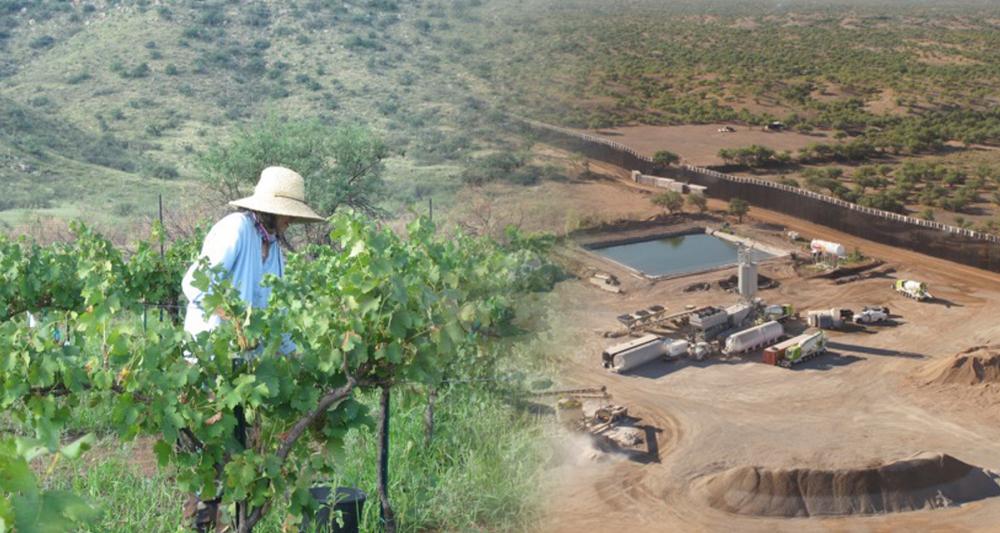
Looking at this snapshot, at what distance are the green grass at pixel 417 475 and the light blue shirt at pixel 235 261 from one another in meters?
0.56

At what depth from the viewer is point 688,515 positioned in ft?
24.4

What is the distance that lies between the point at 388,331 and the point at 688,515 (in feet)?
18.1

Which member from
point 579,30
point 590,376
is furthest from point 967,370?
point 579,30

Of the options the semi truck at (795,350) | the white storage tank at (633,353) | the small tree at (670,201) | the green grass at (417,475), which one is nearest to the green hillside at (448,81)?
the small tree at (670,201)

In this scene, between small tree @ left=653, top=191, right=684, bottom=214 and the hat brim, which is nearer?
the hat brim

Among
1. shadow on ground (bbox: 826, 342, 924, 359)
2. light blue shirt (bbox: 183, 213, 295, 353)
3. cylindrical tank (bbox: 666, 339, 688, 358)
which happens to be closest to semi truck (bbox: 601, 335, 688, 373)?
cylindrical tank (bbox: 666, 339, 688, 358)

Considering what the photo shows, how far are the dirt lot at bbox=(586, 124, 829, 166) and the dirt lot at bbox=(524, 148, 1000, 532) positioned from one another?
1.80 metres

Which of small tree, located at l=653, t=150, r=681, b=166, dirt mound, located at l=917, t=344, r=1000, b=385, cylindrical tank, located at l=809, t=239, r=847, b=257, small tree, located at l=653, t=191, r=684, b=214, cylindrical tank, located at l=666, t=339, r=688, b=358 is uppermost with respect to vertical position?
small tree, located at l=653, t=150, r=681, b=166

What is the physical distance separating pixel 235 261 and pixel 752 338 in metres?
8.61

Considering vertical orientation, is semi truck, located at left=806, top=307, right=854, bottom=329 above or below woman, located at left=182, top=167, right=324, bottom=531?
below

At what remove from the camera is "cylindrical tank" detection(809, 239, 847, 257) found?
1360 cm

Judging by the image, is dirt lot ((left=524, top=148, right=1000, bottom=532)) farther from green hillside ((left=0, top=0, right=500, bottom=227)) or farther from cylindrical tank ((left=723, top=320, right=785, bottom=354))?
green hillside ((left=0, top=0, right=500, bottom=227))

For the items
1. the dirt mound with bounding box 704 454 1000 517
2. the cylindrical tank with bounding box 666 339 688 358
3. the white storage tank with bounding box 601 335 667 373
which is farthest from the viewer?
the cylindrical tank with bounding box 666 339 688 358

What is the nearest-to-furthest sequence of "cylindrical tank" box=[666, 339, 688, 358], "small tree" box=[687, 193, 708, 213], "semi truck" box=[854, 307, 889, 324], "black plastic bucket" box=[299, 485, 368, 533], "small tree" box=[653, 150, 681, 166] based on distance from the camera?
1. "black plastic bucket" box=[299, 485, 368, 533]
2. "cylindrical tank" box=[666, 339, 688, 358]
3. "semi truck" box=[854, 307, 889, 324]
4. "small tree" box=[687, 193, 708, 213]
5. "small tree" box=[653, 150, 681, 166]
